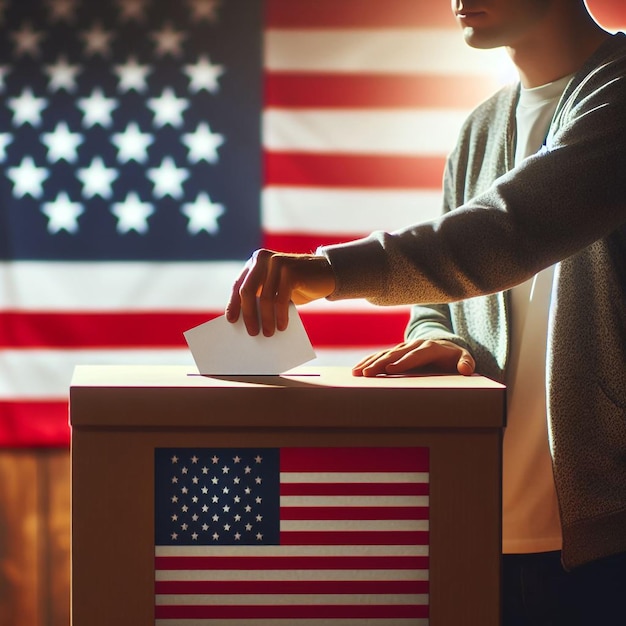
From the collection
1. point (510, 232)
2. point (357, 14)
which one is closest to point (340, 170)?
point (357, 14)

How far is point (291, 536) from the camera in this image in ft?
2.20

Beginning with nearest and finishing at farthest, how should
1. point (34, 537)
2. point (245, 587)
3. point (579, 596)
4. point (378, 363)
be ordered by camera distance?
point (245, 587) → point (378, 363) → point (579, 596) → point (34, 537)

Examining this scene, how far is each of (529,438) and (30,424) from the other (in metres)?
1.23

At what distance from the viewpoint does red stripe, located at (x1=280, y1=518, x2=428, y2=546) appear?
670 mm

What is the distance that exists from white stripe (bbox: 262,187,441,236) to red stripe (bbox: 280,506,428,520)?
46.8 inches

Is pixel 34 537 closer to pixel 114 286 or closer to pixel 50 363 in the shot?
pixel 50 363

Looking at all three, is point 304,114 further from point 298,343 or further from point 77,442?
point 77,442

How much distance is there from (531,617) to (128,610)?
0.48 metres

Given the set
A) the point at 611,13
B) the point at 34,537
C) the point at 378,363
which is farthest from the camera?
the point at 34,537

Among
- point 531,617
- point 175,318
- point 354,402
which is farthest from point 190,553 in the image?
point 175,318

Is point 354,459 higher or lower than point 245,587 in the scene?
higher

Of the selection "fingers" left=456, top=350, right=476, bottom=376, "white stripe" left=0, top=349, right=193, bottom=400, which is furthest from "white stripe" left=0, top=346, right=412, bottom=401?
"fingers" left=456, top=350, right=476, bottom=376

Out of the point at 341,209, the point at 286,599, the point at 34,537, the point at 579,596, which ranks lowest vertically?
the point at 34,537

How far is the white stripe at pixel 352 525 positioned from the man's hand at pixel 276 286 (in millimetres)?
170
